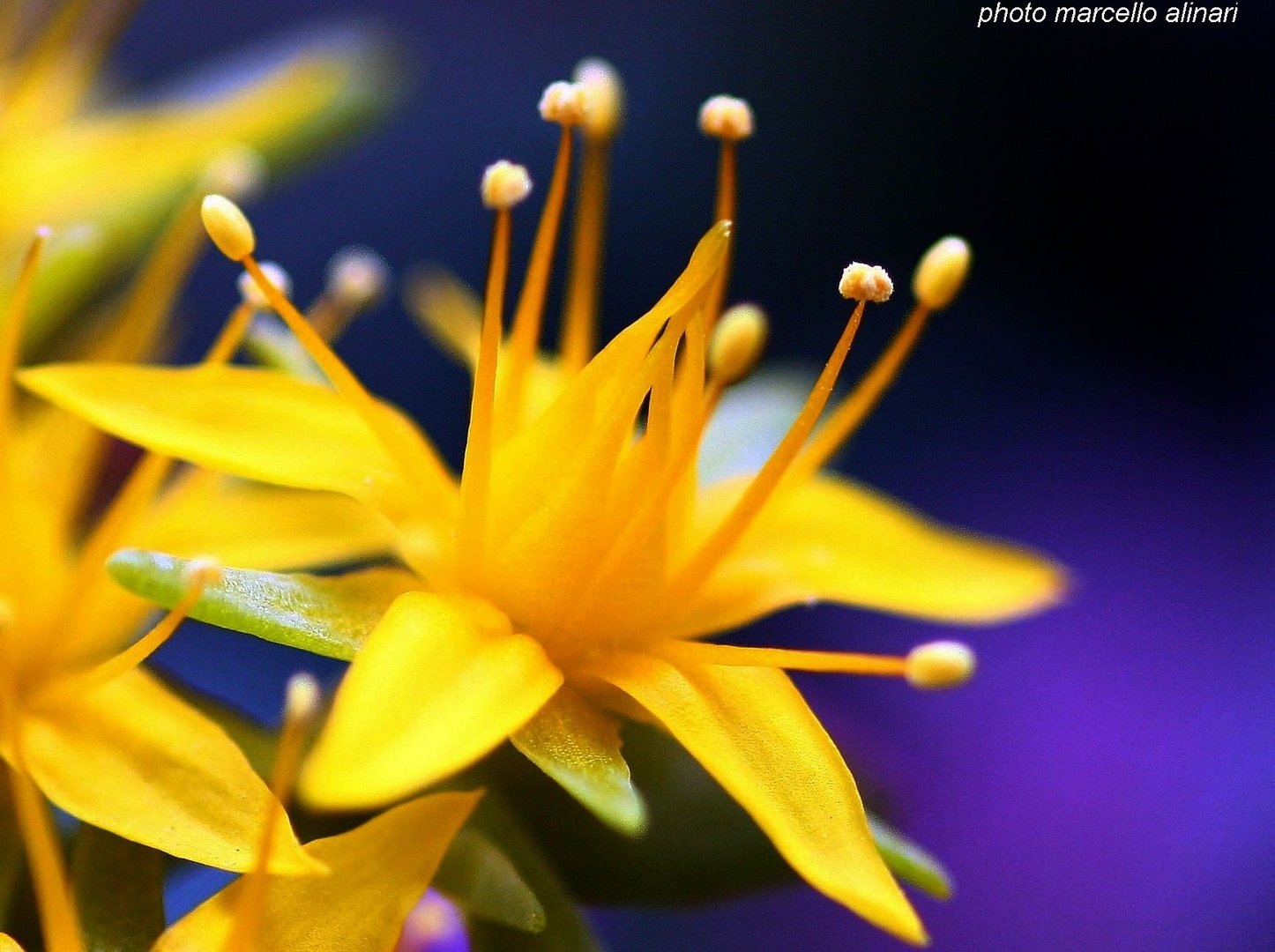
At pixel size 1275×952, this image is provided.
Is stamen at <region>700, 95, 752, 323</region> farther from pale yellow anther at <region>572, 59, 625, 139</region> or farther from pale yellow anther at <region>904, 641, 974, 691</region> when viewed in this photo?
pale yellow anther at <region>904, 641, 974, 691</region>

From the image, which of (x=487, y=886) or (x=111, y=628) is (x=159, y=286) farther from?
(x=487, y=886)

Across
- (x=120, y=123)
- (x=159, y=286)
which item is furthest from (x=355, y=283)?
(x=120, y=123)

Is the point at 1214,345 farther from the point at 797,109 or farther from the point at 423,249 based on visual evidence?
the point at 423,249

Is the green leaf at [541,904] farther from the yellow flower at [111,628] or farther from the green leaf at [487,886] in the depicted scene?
the yellow flower at [111,628]

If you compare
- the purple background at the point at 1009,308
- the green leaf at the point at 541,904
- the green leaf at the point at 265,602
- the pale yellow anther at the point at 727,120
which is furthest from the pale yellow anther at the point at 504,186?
the purple background at the point at 1009,308

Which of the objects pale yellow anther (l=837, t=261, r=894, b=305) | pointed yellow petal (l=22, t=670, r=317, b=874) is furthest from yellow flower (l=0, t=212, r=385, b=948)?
pale yellow anther (l=837, t=261, r=894, b=305)
